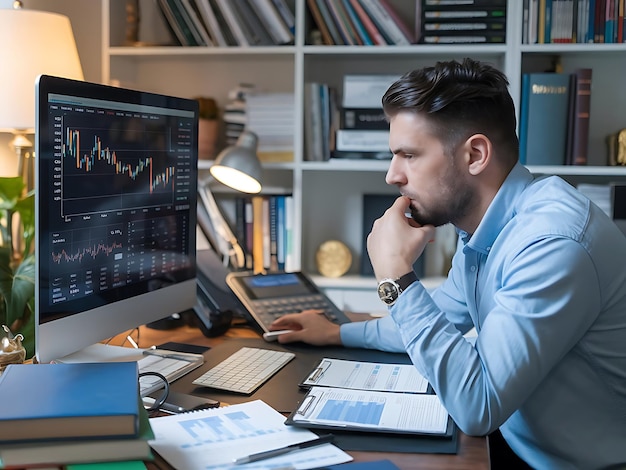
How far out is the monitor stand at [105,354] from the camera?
1397 mm

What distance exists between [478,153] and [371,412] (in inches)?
20.0

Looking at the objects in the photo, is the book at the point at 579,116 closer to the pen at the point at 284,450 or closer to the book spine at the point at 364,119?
the book spine at the point at 364,119

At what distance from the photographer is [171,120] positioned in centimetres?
150

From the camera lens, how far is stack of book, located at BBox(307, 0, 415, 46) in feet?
8.54

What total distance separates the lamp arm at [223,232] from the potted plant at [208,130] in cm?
14

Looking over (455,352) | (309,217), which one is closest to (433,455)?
(455,352)

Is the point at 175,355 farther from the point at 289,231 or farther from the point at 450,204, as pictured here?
the point at 289,231

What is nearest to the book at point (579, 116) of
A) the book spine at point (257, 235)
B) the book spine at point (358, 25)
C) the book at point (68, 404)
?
the book spine at point (358, 25)

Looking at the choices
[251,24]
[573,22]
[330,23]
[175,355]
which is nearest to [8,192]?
[175,355]

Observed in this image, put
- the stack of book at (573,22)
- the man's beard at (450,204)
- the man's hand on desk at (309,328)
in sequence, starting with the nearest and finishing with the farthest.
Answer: the man's beard at (450,204) < the man's hand on desk at (309,328) < the stack of book at (573,22)

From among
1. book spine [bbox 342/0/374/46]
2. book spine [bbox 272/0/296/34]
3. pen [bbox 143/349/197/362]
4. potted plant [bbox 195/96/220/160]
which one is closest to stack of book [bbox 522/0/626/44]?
book spine [bbox 342/0/374/46]

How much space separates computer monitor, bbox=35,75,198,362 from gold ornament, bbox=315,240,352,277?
1189mm

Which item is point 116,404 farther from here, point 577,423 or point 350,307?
point 350,307

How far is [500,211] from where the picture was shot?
4.48 feet
